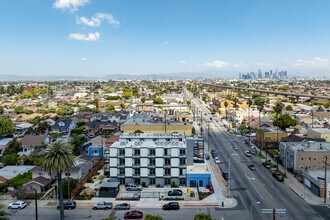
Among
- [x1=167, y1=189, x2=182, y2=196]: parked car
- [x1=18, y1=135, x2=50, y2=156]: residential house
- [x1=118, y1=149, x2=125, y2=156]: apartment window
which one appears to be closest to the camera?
[x1=167, y1=189, x2=182, y2=196]: parked car

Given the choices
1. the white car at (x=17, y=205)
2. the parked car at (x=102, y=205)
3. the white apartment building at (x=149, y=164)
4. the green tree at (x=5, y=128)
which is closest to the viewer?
the parked car at (x=102, y=205)

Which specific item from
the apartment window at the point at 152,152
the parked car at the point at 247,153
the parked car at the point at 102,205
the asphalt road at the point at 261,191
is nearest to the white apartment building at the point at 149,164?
the apartment window at the point at 152,152

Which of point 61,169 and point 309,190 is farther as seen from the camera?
point 309,190

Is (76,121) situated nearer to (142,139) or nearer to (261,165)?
(142,139)

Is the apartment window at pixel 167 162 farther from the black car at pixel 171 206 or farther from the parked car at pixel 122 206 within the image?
the parked car at pixel 122 206

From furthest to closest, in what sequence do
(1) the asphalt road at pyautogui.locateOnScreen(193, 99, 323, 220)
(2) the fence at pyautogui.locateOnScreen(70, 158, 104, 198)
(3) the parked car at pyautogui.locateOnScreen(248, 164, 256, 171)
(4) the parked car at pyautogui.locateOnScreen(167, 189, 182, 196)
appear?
(3) the parked car at pyautogui.locateOnScreen(248, 164, 256, 171) < (2) the fence at pyautogui.locateOnScreen(70, 158, 104, 198) < (4) the parked car at pyautogui.locateOnScreen(167, 189, 182, 196) < (1) the asphalt road at pyautogui.locateOnScreen(193, 99, 323, 220)

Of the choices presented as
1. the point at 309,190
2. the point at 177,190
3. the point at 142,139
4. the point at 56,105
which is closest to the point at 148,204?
the point at 177,190

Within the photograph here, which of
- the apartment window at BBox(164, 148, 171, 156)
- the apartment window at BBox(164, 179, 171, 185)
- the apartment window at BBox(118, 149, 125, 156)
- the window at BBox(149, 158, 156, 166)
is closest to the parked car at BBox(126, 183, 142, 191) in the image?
the window at BBox(149, 158, 156, 166)

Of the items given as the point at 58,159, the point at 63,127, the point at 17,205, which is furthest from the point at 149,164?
the point at 63,127

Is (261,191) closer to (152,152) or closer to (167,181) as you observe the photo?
(167,181)

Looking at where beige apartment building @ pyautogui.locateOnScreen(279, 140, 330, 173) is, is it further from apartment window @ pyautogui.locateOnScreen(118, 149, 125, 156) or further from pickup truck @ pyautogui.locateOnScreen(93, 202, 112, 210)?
pickup truck @ pyautogui.locateOnScreen(93, 202, 112, 210)

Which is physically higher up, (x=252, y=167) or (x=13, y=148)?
(x=13, y=148)
